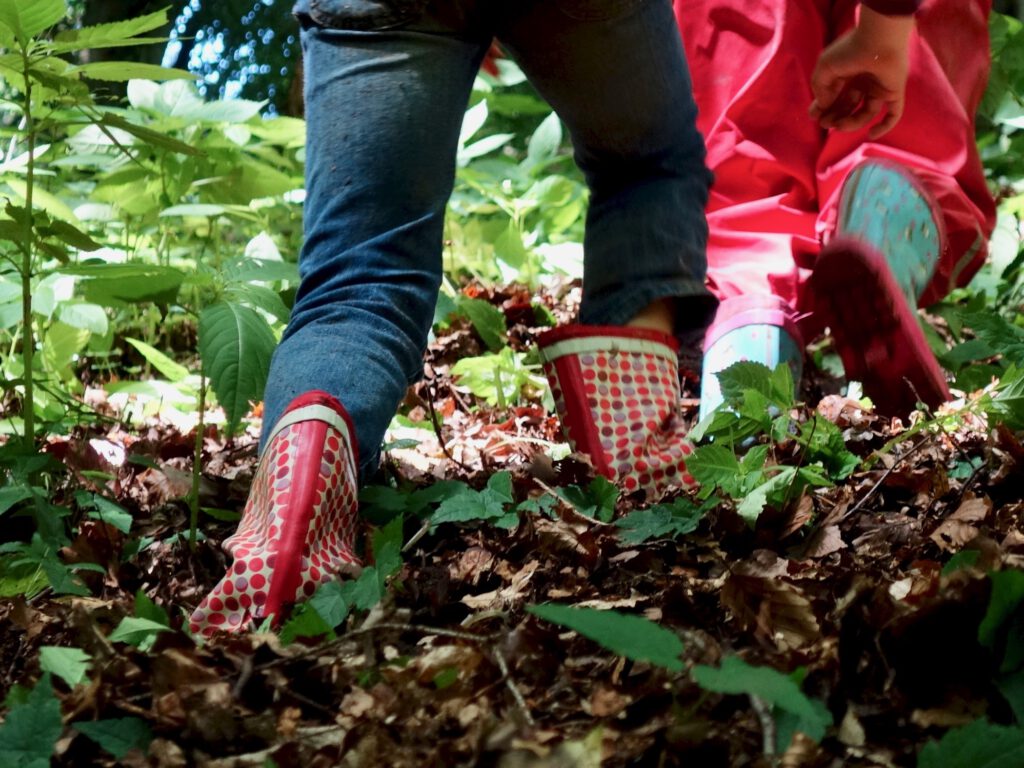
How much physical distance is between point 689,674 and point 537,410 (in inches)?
59.6

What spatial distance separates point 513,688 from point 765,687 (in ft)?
0.68

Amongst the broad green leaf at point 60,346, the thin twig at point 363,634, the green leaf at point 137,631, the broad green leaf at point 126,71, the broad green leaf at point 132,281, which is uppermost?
the broad green leaf at point 60,346

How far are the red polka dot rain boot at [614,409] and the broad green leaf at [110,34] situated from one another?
0.68m

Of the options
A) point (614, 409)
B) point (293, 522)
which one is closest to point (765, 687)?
point (293, 522)

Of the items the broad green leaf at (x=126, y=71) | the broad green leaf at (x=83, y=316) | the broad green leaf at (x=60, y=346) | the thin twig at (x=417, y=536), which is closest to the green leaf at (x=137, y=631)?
the thin twig at (x=417, y=536)

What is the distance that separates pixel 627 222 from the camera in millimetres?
1769

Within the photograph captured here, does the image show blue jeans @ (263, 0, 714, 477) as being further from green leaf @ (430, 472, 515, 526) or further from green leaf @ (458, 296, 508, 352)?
green leaf @ (458, 296, 508, 352)

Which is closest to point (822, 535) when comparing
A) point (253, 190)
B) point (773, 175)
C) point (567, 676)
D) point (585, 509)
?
point (585, 509)

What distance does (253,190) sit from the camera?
2.88 m

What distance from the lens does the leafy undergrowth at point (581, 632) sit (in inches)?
31.4

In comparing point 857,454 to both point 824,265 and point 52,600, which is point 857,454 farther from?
point 52,600

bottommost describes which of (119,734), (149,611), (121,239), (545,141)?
(119,734)

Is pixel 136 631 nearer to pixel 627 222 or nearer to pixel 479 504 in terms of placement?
pixel 479 504

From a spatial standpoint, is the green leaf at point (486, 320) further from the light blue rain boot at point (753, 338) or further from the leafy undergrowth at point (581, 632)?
the leafy undergrowth at point (581, 632)
